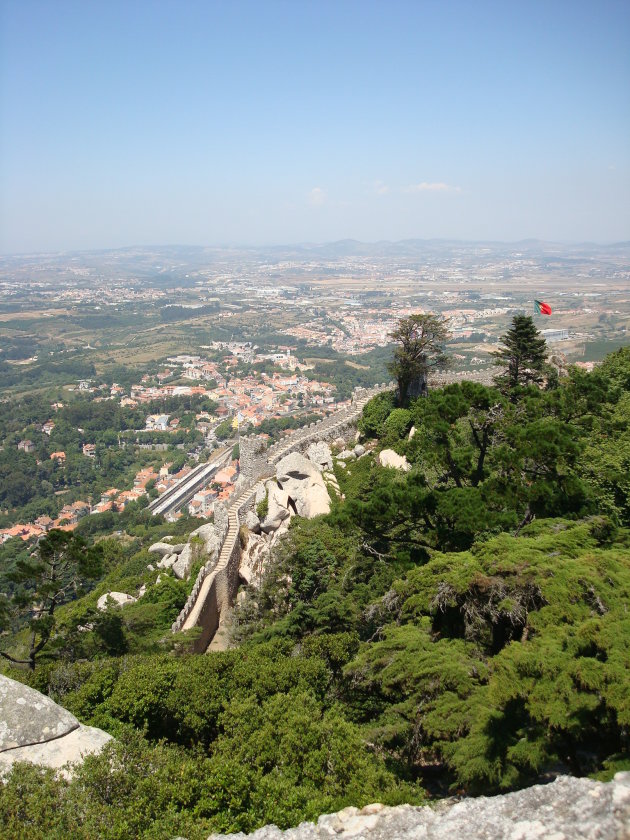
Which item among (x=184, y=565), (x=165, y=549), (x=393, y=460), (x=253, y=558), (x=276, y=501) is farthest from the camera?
(x=165, y=549)

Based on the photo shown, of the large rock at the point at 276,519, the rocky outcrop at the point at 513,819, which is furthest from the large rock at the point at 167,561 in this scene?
the rocky outcrop at the point at 513,819

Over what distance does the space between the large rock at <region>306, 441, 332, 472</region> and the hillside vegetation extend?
6096mm

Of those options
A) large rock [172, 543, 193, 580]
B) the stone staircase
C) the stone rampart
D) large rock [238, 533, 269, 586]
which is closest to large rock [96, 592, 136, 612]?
large rock [172, 543, 193, 580]

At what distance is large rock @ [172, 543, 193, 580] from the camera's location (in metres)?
17.3

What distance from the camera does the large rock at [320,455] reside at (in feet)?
65.0

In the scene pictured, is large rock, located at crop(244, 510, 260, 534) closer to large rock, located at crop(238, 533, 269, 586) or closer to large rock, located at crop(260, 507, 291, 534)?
large rock, located at crop(238, 533, 269, 586)

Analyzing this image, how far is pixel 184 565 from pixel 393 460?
→ 7.65 metres

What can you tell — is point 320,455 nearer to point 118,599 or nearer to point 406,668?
point 118,599

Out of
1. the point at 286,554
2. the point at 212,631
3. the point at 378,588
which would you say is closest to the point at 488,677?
the point at 378,588

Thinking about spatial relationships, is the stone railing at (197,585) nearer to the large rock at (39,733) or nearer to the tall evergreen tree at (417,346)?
the large rock at (39,733)

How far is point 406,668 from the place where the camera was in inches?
283

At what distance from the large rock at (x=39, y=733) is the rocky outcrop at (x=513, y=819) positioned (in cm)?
325

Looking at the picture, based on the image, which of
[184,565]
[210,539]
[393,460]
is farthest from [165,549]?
[393,460]

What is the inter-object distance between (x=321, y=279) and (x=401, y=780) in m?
197
